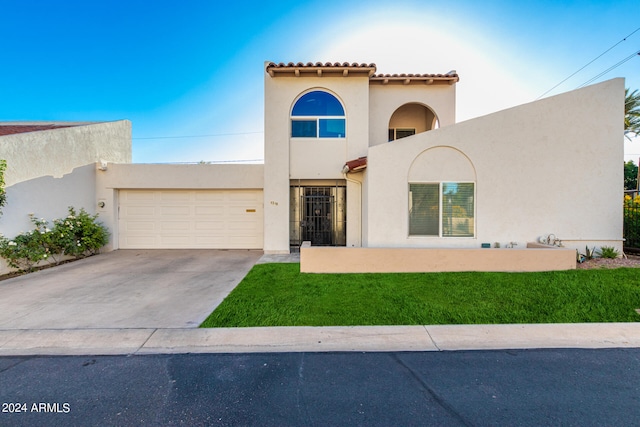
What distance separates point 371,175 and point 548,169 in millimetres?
4902

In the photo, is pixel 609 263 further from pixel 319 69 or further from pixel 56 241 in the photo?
pixel 56 241

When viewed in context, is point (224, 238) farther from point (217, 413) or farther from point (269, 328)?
point (217, 413)

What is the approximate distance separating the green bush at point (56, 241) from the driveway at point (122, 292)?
0.54m

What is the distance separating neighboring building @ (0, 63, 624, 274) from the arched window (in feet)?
0.12

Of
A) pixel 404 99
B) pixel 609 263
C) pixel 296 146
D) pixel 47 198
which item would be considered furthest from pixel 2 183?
pixel 609 263

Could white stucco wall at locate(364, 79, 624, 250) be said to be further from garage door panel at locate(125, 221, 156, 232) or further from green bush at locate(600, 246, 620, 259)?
garage door panel at locate(125, 221, 156, 232)

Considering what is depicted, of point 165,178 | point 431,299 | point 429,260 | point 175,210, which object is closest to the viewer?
point 431,299

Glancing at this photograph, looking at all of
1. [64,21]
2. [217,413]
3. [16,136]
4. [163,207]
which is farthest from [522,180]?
[64,21]

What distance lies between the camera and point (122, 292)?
6180mm

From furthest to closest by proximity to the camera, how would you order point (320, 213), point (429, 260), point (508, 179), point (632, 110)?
point (632, 110) < point (320, 213) < point (508, 179) < point (429, 260)

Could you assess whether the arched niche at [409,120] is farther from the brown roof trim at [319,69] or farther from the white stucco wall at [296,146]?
the white stucco wall at [296,146]

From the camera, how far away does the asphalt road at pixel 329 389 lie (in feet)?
8.35

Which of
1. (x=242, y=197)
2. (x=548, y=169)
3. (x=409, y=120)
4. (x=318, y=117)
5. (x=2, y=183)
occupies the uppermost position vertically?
(x=409, y=120)

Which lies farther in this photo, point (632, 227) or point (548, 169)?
point (632, 227)
